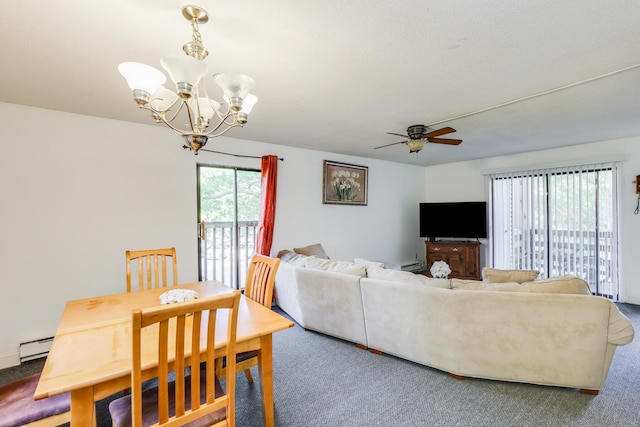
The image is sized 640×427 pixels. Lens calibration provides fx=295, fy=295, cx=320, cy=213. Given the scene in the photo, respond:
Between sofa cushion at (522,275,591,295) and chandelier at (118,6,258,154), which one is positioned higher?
chandelier at (118,6,258,154)

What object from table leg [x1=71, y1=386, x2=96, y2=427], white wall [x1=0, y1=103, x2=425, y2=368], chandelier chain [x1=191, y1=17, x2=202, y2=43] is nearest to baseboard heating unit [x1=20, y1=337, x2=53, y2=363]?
white wall [x1=0, y1=103, x2=425, y2=368]

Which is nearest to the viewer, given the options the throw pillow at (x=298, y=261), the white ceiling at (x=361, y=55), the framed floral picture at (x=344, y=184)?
the white ceiling at (x=361, y=55)

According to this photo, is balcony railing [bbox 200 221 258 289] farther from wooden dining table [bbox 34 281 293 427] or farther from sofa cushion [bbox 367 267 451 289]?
sofa cushion [bbox 367 267 451 289]

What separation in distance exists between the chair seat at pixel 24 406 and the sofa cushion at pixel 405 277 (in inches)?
85.6

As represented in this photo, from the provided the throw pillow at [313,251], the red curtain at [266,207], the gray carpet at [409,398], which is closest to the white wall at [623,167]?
the gray carpet at [409,398]

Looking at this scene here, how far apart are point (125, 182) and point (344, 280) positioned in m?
2.50

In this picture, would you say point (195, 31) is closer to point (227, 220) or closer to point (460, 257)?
point (227, 220)

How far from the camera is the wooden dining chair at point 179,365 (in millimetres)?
1052

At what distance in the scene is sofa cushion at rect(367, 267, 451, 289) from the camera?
2.38 meters

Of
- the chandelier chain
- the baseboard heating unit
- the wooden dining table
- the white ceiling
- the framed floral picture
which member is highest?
the white ceiling

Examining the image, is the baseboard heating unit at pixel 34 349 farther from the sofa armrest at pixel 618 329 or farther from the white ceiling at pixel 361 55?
the sofa armrest at pixel 618 329

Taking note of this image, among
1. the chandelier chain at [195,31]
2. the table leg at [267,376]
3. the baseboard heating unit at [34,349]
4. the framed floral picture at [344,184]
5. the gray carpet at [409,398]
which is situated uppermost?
the chandelier chain at [195,31]

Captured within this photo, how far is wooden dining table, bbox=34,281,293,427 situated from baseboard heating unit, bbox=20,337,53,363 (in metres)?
1.30

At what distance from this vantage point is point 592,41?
1.67 metres
